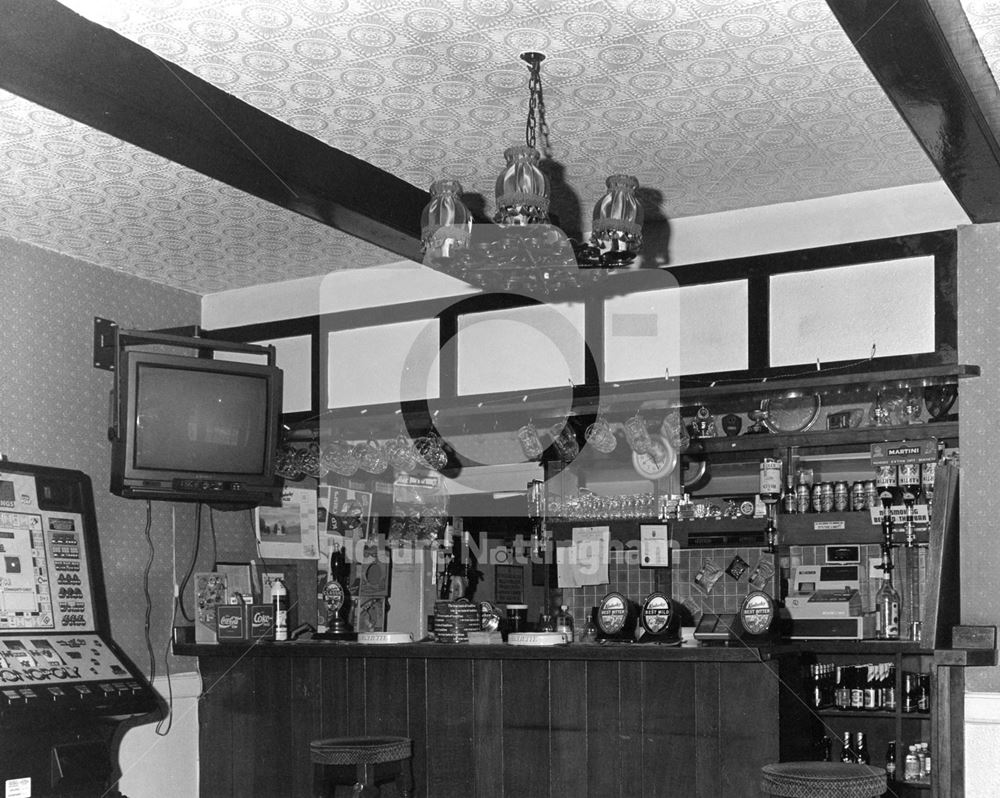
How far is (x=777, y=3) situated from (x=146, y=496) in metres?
3.61

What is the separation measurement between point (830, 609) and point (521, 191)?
346 centimetres

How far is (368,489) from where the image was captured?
7648mm

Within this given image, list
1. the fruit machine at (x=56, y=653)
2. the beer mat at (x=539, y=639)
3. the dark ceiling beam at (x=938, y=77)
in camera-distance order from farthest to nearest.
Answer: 1. the beer mat at (x=539, y=639)
2. the fruit machine at (x=56, y=653)
3. the dark ceiling beam at (x=938, y=77)

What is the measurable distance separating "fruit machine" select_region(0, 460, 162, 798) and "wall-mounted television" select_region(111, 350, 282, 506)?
37 cm

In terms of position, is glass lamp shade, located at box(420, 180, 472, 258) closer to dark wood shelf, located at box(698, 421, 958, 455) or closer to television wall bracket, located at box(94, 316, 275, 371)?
television wall bracket, located at box(94, 316, 275, 371)

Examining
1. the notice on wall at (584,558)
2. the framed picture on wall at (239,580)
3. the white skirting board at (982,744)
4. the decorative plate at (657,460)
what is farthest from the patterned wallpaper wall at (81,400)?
the white skirting board at (982,744)

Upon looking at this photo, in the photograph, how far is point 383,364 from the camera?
20.9 feet

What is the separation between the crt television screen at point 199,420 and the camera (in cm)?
549

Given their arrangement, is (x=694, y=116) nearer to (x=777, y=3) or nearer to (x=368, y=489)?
(x=777, y=3)

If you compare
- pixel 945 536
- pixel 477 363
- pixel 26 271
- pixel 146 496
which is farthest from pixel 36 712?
pixel 945 536

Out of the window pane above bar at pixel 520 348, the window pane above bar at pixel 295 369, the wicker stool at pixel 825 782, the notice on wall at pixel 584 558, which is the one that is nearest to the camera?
the wicker stool at pixel 825 782

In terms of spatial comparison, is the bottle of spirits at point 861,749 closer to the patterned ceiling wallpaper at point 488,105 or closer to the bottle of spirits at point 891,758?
the bottle of spirits at point 891,758

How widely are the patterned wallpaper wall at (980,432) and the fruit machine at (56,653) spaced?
3639 millimetres

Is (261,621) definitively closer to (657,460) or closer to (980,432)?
(657,460)
